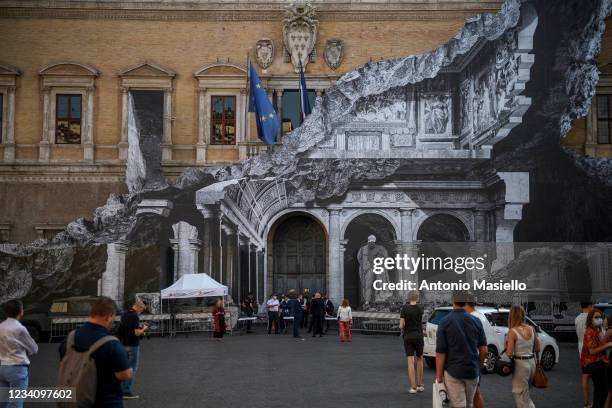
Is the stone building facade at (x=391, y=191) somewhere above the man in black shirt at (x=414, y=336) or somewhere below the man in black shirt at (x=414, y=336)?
above

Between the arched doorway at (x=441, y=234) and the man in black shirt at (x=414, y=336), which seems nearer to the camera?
the man in black shirt at (x=414, y=336)

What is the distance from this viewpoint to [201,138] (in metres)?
29.4

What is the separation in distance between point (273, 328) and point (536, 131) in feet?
36.7

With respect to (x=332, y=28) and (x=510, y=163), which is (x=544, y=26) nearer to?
(x=510, y=163)

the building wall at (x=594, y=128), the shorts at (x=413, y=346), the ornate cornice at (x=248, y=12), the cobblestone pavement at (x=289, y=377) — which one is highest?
the ornate cornice at (x=248, y=12)

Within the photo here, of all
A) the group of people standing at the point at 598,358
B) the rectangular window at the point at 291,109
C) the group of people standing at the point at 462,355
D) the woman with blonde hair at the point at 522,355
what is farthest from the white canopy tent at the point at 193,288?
the group of people standing at the point at 462,355

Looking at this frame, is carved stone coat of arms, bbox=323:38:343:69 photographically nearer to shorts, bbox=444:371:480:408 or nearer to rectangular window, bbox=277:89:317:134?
rectangular window, bbox=277:89:317:134

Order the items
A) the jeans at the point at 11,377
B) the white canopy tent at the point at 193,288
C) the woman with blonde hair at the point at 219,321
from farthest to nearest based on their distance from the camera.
→ the white canopy tent at the point at 193,288 → the woman with blonde hair at the point at 219,321 → the jeans at the point at 11,377

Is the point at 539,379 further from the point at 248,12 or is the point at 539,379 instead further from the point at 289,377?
the point at 248,12

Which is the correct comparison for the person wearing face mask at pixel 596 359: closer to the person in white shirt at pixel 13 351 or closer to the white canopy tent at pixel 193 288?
the person in white shirt at pixel 13 351

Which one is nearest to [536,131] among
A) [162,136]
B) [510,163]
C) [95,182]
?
[510,163]

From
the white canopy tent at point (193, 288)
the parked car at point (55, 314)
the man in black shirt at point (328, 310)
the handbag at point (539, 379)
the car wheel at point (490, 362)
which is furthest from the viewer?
the man in black shirt at point (328, 310)

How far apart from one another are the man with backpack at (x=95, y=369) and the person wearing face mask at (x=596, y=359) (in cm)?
643

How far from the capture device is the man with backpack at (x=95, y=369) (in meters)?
5.95
